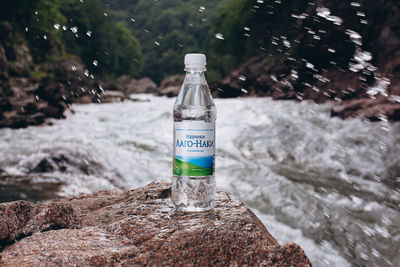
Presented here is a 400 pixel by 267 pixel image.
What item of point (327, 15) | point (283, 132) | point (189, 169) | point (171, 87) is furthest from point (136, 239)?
point (171, 87)

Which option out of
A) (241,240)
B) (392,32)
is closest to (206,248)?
(241,240)

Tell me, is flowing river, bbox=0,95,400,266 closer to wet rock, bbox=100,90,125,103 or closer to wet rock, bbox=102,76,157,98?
wet rock, bbox=100,90,125,103

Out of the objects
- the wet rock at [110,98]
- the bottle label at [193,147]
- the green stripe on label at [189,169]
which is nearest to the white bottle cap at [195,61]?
the bottle label at [193,147]

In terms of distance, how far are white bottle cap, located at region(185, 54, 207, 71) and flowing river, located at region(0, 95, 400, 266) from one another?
2.64m

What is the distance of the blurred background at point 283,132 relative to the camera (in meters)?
5.37

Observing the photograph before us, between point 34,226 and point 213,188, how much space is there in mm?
1106

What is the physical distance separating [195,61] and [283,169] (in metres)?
5.51

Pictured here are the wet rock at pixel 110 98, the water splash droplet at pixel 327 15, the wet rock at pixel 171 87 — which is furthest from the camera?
the wet rock at pixel 171 87

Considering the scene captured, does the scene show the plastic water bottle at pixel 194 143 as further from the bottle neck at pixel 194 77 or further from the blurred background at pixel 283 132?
the blurred background at pixel 283 132

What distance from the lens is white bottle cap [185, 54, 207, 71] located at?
2.29 meters

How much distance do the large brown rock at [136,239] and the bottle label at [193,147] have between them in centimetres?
28

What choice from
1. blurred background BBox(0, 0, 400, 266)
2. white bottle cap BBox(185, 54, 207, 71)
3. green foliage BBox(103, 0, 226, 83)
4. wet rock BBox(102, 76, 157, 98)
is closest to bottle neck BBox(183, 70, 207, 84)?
white bottle cap BBox(185, 54, 207, 71)

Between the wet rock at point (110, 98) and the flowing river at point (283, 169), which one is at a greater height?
the flowing river at point (283, 169)

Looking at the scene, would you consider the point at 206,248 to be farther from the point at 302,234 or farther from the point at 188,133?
the point at 302,234
